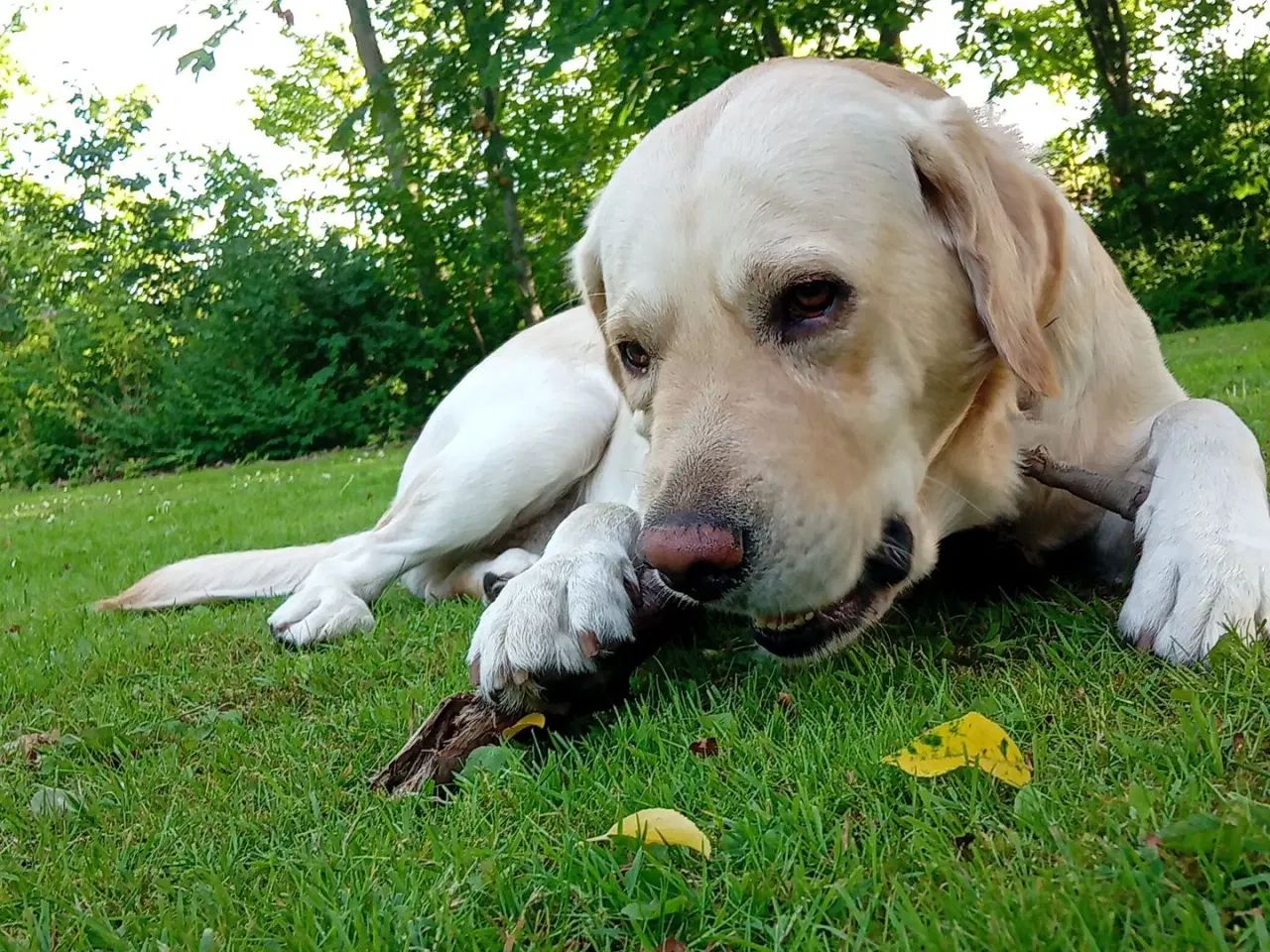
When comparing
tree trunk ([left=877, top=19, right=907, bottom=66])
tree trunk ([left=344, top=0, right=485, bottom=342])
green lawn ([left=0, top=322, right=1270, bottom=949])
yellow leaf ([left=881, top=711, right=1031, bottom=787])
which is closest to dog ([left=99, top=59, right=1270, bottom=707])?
green lawn ([left=0, top=322, right=1270, bottom=949])

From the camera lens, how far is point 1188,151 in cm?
1356

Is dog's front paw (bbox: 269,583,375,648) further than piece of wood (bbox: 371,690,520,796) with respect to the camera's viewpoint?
Yes

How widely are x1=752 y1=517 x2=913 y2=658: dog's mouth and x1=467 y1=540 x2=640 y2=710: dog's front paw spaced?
0.27 meters

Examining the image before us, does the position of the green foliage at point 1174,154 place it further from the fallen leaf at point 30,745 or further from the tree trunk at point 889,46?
the fallen leaf at point 30,745

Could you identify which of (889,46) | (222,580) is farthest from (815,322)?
(889,46)

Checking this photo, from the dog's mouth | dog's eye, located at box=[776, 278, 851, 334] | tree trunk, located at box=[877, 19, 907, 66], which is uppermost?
tree trunk, located at box=[877, 19, 907, 66]

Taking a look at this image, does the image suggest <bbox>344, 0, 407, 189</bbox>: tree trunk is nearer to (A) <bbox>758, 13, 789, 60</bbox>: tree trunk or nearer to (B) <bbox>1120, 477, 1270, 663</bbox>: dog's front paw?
(A) <bbox>758, 13, 789, 60</bbox>: tree trunk

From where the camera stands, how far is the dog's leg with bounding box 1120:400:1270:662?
1.62 metres

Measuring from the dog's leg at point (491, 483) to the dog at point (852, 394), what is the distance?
3.15ft

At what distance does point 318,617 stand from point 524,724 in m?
1.43

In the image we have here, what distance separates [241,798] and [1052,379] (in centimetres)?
163

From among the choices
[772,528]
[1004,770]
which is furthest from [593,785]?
[1004,770]

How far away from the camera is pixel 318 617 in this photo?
305 cm

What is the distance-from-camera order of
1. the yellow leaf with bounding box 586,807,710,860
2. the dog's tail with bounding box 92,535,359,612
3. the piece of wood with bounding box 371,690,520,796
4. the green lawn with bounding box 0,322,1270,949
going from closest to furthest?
the green lawn with bounding box 0,322,1270,949 → the yellow leaf with bounding box 586,807,710,860 → the piece of wood with bounding box 371,690,520,796 → the dog's tail with bounding box 92,535,359,612
